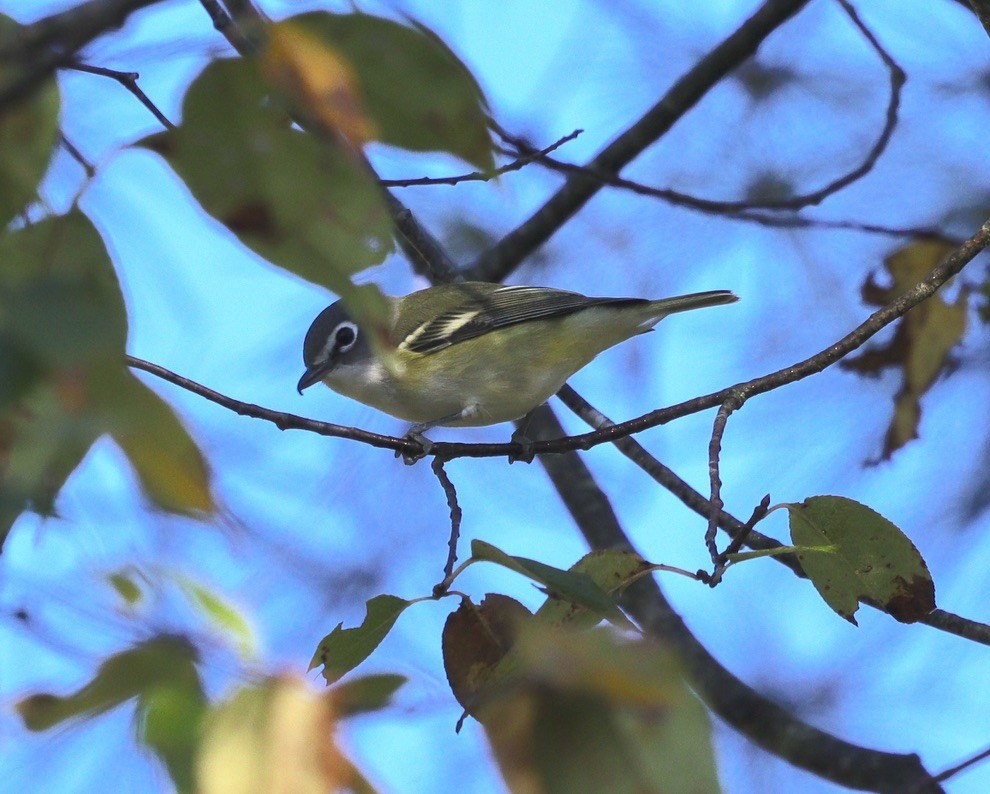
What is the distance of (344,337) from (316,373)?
0.16 metres

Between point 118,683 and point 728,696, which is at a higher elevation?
point 728,696

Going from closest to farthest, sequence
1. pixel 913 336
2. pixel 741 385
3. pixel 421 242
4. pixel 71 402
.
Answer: pixel 71 402
pixel 741 385
pixel 913 336
pixel 421 242

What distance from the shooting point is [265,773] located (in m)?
0.86

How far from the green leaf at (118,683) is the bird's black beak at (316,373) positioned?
9.06 ft

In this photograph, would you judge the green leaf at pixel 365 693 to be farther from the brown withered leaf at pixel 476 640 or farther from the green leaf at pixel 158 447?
the brown withered leaf at pixel 476 640

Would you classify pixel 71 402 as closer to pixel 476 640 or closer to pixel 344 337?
pixel 476 640

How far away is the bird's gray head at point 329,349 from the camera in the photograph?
379 centimetres

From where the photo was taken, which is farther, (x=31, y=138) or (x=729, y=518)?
(x=729, y=518)

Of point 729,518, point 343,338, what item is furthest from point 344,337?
point 729,518

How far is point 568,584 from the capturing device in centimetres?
139

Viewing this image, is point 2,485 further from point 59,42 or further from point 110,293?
→ point 59,42

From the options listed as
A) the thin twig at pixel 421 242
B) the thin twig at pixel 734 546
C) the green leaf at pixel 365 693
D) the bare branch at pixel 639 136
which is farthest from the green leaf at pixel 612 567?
the bare branch at pixel 639 136

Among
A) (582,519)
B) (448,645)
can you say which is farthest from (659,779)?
(582,519)

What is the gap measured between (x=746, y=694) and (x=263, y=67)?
2652mm
